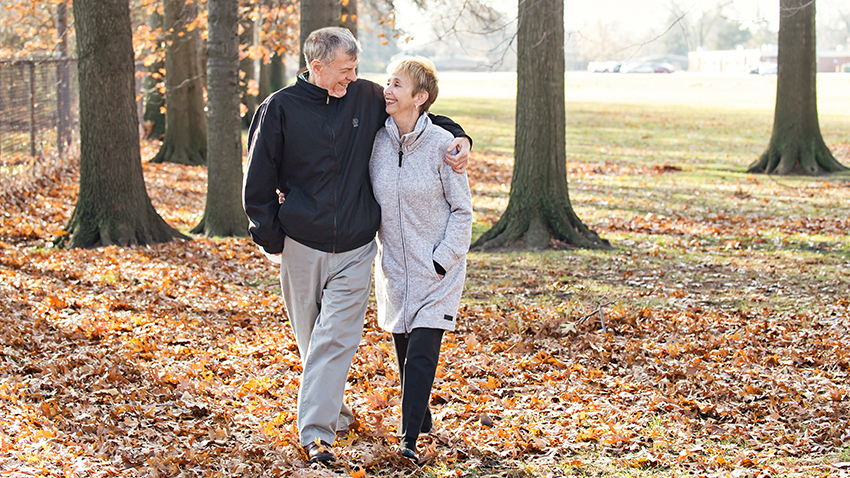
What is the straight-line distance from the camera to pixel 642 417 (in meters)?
Result: 4.40

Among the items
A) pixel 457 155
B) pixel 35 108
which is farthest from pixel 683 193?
pixel 35 108

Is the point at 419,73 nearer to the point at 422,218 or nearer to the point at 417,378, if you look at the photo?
the point at 422,218

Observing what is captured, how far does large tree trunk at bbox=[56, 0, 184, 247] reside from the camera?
8.85m

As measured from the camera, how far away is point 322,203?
143 inches

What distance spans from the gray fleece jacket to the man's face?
0.31 metres

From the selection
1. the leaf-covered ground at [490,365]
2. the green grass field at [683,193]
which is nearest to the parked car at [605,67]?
the green grass field at [683,193]

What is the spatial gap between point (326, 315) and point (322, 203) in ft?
1.82

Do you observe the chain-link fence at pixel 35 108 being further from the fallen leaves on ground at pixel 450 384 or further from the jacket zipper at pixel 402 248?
the jacket zipper at pixel 402 248

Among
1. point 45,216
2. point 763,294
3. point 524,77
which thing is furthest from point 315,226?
point 45,216

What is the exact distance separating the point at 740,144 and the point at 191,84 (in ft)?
49.9

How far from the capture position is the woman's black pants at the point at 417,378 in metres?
3.73

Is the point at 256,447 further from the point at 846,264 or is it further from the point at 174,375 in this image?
the point at 846,264

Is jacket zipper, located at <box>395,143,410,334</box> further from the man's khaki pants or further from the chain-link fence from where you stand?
the chain-link fence

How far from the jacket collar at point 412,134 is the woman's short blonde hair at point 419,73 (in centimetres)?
9
